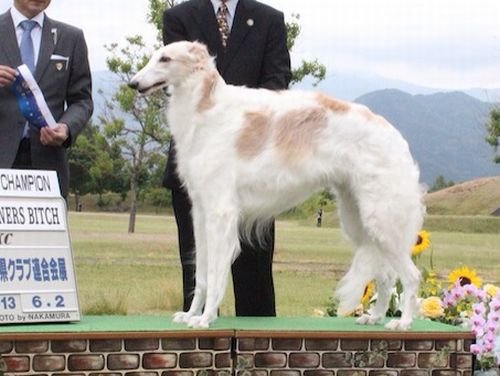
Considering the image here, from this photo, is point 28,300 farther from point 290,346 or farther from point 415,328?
point 415,328

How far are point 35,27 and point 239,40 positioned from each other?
51.9 inches

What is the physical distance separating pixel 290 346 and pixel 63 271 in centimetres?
134

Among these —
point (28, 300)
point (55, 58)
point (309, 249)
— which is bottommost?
point (309, 249)

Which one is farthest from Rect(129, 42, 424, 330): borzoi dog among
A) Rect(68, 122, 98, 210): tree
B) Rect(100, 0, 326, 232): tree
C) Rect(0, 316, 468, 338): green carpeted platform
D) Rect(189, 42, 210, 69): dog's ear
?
Rect(68, 122, 98, 210): tree

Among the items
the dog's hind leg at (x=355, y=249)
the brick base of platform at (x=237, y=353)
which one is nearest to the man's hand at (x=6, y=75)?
the brick base of platform at (x=237, y=353)

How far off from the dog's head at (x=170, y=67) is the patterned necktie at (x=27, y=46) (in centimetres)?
82

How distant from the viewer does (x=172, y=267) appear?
18203 mm

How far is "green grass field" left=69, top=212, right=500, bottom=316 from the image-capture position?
1180 centimetres

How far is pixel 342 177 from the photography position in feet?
18.8

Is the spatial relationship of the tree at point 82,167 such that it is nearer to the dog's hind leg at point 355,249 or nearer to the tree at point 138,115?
the tree at point 138,115

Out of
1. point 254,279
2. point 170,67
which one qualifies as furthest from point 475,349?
point 170,67

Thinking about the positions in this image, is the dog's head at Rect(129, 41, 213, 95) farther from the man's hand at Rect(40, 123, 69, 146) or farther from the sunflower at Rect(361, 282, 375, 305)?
the sunflower at Rect(361, 282, 375, 305)

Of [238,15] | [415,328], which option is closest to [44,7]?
[238,15]

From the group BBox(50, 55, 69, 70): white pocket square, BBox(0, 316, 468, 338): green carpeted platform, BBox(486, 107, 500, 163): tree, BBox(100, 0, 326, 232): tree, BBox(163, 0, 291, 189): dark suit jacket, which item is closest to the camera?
BBox(0, 316, 468, 338): green carpeted platform
